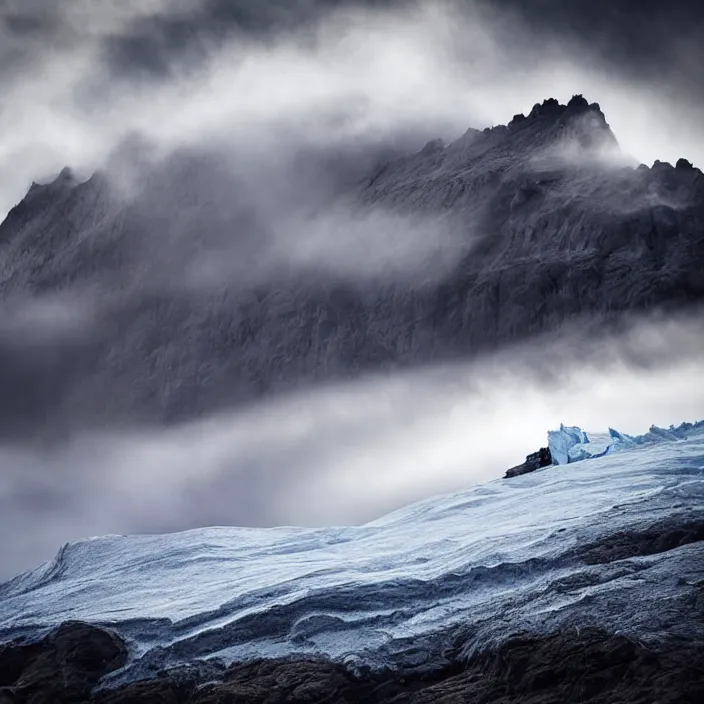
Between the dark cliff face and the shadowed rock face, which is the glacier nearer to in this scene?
the shadowed rock face

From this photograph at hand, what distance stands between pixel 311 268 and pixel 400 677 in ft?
304

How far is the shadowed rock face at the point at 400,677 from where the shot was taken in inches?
715

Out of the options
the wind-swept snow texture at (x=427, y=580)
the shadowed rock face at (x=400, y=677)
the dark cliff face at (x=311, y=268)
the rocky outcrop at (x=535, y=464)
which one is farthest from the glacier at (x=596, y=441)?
the dark cliff face at (x=311, y=268)

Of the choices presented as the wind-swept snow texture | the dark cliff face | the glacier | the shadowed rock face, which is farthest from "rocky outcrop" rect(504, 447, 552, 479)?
the dark cliff face

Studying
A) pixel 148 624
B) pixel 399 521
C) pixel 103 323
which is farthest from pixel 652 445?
pixel 103 323

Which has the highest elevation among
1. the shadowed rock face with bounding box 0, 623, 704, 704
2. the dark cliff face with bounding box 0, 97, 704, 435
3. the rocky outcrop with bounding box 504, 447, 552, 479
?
the dark cliff face with bounding box 0, 97, 704, 435

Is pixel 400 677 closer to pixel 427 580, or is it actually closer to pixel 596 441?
pixel 427 580

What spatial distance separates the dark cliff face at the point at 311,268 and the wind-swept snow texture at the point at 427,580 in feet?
173

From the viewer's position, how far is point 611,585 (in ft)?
72.3

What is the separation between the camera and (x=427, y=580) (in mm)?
26984

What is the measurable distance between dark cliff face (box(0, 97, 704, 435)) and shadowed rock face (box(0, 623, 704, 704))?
67.5 metres

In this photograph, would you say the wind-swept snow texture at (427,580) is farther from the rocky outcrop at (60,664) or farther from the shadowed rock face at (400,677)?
the rocky outcrop at (60,664)

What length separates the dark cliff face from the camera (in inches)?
3548

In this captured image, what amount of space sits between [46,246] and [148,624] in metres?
131
